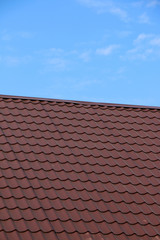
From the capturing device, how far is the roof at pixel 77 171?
19.5 feet

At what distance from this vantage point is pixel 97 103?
29.8ft

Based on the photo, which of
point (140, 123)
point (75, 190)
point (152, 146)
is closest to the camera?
point (75, 190)

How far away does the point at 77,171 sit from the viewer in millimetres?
6949

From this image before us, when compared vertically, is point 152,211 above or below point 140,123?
below

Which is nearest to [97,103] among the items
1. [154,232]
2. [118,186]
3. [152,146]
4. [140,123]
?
[140,123]

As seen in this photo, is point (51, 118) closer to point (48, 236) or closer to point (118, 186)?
point (118, 186)

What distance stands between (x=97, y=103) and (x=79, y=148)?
1826mm

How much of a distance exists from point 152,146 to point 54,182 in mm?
2310

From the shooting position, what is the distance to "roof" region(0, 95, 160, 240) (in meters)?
5.95

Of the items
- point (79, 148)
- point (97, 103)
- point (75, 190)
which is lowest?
point (75, 190)

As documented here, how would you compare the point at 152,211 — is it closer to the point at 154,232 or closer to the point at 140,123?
the point at 154,232

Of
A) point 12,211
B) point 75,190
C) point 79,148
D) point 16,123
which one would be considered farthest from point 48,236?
point 16,123

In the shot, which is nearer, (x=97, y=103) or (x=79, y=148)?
(x=79, y=148)

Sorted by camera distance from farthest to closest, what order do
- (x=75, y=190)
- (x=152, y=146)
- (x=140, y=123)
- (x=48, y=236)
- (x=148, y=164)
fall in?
(x=140, y=123), (x=152, y=146), (x=148, y=164), (x=75, y=190), (x=48, y=236)
